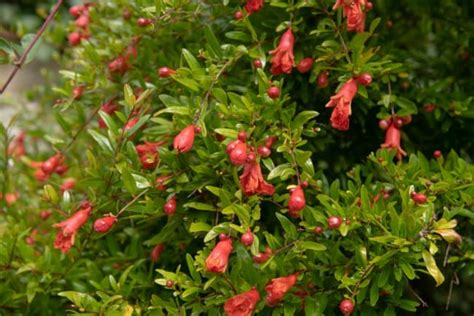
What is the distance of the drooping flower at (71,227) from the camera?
1.52 meters

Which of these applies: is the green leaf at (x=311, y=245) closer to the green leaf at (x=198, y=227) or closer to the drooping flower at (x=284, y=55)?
the green leaf at (x=198, y=227)

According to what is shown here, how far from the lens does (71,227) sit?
59.7 inches

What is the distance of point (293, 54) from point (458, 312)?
842 millimetres

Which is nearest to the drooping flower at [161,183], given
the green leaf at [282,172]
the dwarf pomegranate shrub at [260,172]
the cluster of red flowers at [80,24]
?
the dwarf pomegranate shrub at [260,172]

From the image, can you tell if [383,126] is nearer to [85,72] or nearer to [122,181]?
[122,181]

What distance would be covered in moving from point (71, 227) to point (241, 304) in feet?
1.39

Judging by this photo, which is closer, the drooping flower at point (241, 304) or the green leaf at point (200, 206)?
the drooping flower at point (241, 304)

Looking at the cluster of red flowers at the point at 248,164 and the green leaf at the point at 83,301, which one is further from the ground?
the cluster of red flowers at the point at 248,164

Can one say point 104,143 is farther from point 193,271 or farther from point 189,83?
point 193,271

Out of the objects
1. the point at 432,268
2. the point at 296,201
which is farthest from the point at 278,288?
the point at 432,268

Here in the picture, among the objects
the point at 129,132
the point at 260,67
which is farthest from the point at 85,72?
the point at 260,67

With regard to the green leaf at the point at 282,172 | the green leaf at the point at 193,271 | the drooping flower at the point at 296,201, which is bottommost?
the green leaf at the point at 193,271

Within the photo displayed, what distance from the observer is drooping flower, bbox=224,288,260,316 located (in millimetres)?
1328

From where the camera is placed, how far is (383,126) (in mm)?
1589
